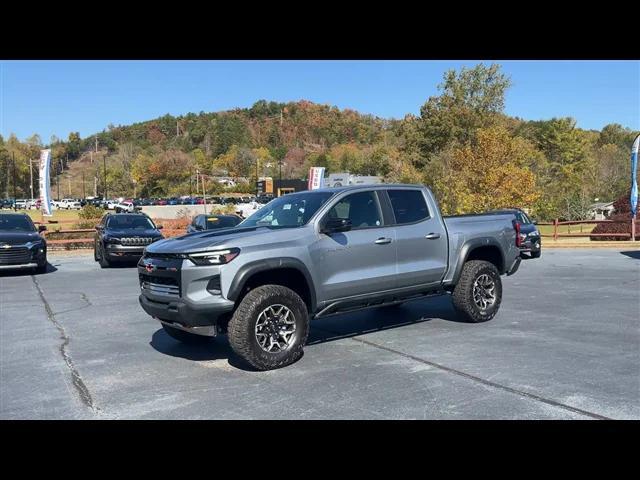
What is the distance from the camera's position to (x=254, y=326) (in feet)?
18.6

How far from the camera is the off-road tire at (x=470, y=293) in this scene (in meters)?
7.71

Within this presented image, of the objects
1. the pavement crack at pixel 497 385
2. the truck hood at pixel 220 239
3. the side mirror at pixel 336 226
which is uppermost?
the side mirror at pixel 336 226

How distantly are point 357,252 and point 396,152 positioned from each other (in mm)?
62379

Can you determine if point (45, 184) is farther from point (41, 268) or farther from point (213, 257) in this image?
point (213, 257)

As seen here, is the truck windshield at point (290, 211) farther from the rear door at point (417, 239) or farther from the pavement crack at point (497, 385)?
the pavement crack at point (497, 385)

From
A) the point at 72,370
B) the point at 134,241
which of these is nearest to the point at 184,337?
the point at 72,370

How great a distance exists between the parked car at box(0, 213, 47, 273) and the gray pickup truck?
9132 millimetres

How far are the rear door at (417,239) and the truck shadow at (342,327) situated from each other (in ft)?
3.41

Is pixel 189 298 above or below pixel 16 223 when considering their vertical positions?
below

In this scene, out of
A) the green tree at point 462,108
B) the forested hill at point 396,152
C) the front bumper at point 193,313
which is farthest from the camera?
the green tree at point 462,108

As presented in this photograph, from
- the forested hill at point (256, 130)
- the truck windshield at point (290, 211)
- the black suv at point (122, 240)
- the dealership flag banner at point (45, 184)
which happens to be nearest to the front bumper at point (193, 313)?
the truck windshield at point (290, 211)
